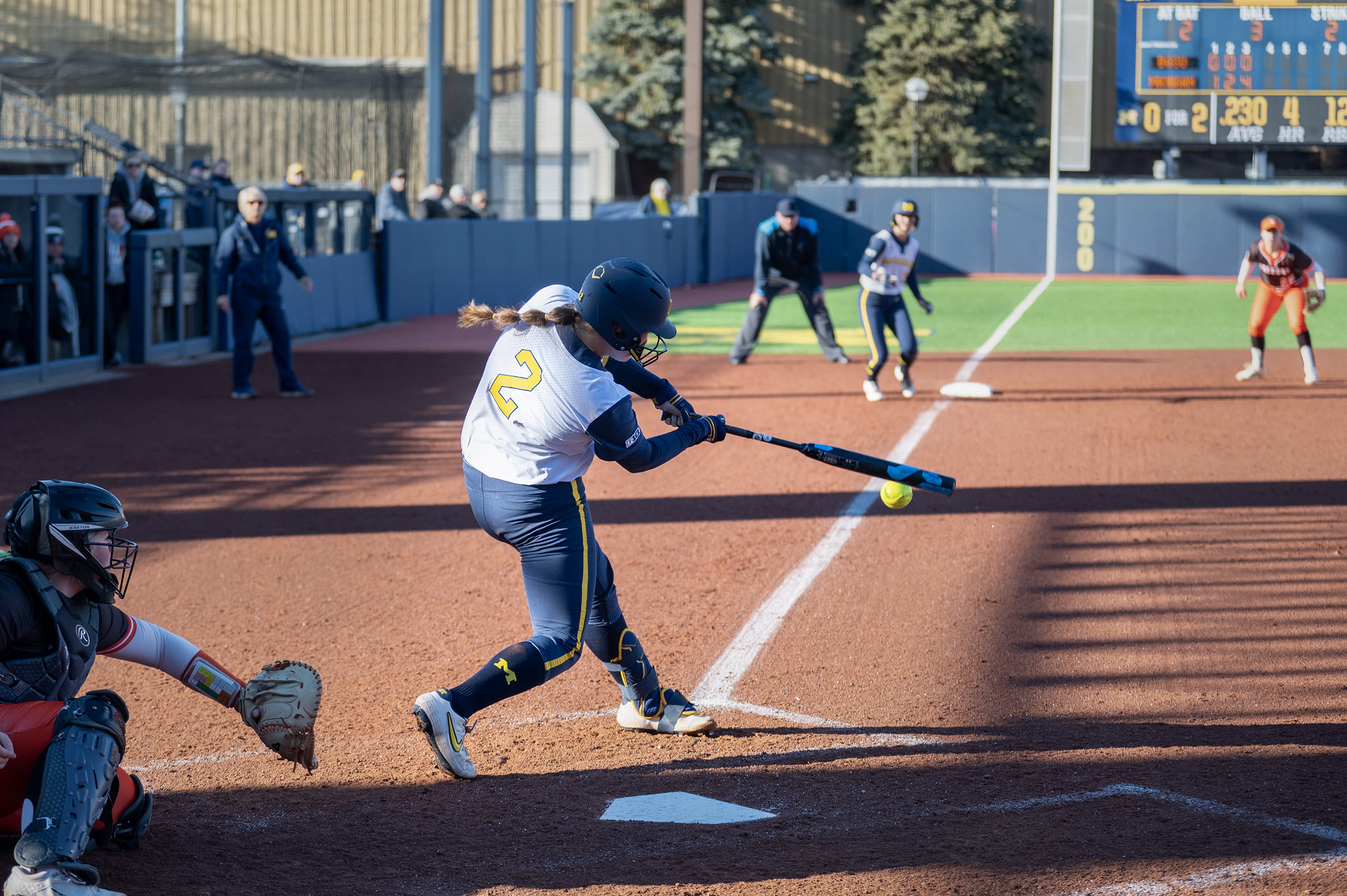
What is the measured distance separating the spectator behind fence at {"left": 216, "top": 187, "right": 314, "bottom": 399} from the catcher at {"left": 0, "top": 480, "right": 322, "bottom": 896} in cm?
996

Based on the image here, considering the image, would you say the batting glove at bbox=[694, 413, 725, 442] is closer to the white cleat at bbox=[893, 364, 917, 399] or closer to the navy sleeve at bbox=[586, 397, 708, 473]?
the navy sleeve at bbox=[586, 397, 708, 473]

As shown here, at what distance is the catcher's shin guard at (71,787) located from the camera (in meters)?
3.56

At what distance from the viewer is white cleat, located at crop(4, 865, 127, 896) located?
3.52 m

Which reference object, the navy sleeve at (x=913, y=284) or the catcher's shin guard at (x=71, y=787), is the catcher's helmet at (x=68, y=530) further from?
the navy sleeve at (x=913, y=284)

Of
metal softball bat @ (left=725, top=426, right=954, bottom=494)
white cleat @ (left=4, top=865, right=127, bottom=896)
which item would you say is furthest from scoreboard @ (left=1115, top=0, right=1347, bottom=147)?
white cleat @ (left=4, top=865, right=127, bottom=896)

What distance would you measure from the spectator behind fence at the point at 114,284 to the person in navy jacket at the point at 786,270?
289 inches

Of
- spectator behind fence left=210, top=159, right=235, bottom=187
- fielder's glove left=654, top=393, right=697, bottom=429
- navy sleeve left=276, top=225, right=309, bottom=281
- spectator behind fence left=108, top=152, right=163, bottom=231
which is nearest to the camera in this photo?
fielder's glove left=654, top=393, right=697, bottom=429

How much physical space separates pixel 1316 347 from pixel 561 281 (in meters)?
12.7

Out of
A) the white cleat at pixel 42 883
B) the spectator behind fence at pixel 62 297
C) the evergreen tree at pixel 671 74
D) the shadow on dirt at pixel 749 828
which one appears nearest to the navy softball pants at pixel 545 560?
the shadow on dirt at pixel 749 828

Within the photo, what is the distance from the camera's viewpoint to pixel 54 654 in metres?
3.91

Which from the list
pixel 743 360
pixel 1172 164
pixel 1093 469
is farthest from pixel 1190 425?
pixel 1172 164

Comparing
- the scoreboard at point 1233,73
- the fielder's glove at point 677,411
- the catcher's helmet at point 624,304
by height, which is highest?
the scoreboard at point 1233,73

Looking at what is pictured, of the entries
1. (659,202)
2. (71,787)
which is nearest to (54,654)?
(71,787)

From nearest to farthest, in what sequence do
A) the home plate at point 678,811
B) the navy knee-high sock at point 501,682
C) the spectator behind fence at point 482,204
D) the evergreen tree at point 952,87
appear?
the home plate at point 678,811, the navy knee-high sock at point 501,682, the spectator behind fence at point 482,204, the evergreen tree at point 952,87
